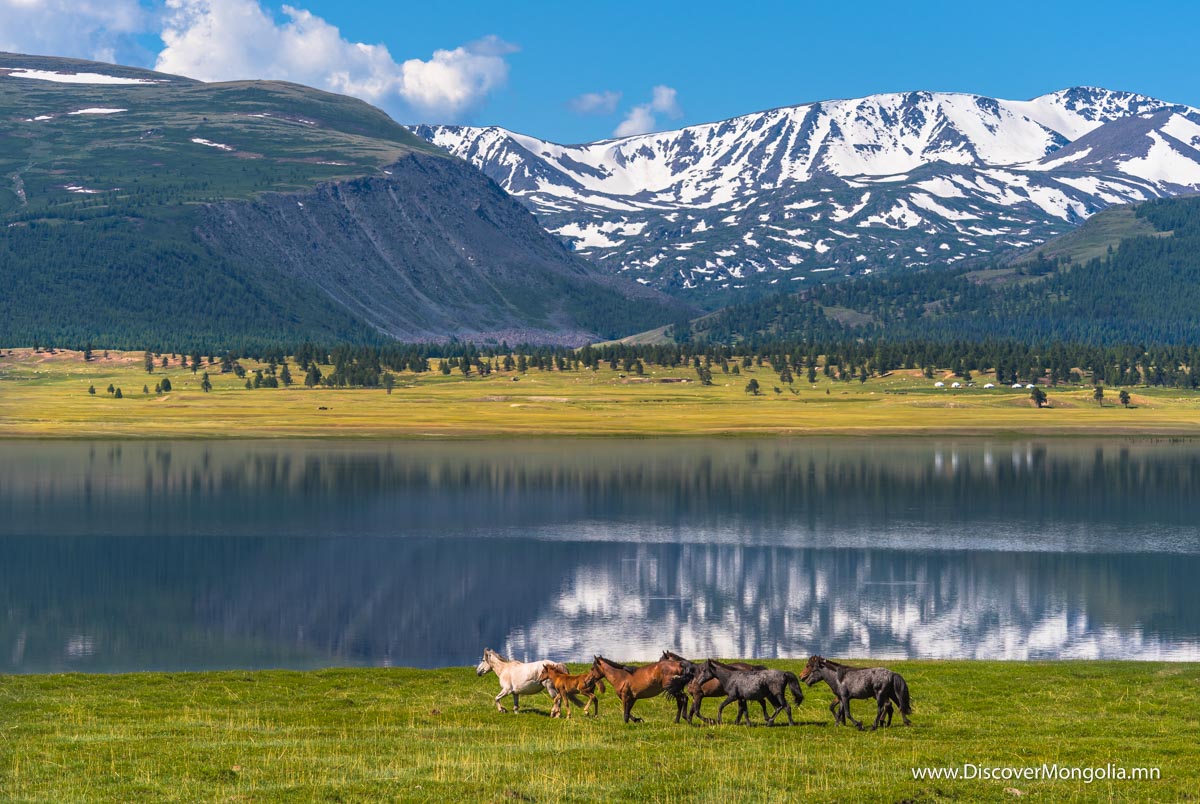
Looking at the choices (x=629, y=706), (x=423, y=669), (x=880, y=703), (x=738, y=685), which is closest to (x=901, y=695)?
(x=880, y=703)

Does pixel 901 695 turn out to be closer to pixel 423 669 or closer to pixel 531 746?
pixel 531 746

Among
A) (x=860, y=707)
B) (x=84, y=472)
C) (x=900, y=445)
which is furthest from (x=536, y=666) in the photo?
(x=900, y=445)

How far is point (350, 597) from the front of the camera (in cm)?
7331

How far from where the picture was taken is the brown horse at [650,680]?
115ft

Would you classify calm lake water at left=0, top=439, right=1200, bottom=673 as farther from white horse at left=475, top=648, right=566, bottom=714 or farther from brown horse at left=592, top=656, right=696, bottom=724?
brown horse at left=592, top=656, right=696, bottom=724

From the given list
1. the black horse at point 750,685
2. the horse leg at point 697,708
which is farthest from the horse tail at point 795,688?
the horse leg at point 697,708

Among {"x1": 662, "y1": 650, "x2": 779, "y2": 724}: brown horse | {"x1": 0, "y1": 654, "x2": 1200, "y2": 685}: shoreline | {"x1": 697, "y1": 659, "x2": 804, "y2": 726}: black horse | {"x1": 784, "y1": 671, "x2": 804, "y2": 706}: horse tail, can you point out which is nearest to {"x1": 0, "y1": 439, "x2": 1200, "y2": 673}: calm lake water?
{"x1": 0, "y1": 654, "x2": 1200, "y2": 685}: shoreline

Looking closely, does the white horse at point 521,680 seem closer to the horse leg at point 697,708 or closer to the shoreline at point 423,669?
the horse leg at point 697,708

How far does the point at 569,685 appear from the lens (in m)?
36.7

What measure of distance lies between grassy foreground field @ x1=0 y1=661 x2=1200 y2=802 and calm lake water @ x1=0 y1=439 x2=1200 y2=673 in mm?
15175

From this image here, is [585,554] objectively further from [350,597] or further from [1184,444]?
[1184,444]

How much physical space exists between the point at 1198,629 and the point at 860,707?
109ft

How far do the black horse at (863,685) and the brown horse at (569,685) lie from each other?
19.5ft

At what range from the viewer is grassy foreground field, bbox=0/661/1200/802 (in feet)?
87.8
